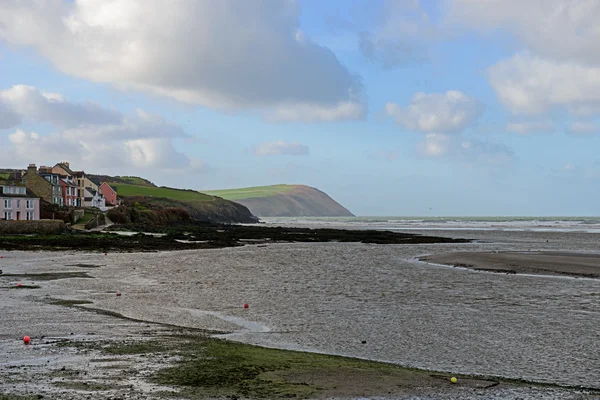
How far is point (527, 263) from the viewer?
44094 millimetres

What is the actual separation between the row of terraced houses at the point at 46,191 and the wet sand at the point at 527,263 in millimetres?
55697

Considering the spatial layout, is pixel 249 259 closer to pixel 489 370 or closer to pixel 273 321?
pixel 273 321

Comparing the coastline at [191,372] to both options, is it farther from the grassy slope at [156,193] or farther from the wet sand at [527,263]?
the grassy slope at [156,193]

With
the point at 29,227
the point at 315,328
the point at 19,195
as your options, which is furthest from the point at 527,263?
the point at 19,195

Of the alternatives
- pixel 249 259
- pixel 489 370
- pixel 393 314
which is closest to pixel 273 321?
pixel 393 314

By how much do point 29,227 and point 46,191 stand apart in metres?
37.1

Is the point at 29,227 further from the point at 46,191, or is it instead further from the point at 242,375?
the point at 242,375

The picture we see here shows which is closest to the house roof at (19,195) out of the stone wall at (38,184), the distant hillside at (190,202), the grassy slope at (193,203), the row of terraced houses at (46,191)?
the row of terraced houses at (46,191)

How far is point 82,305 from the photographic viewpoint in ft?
74.2

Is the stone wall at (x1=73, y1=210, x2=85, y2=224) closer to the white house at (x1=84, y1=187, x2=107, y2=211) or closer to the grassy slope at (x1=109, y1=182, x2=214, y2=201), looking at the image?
the white house at (x1=84, y1=187, x2=107, y2=211)

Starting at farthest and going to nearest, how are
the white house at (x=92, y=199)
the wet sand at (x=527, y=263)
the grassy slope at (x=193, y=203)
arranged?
the grassy slope at (x=193, y=203)
the white house at (x=92, y=199)
the wet sand at (x=527, y=263)

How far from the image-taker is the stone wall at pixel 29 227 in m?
65.4

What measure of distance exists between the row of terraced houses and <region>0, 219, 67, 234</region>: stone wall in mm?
13039

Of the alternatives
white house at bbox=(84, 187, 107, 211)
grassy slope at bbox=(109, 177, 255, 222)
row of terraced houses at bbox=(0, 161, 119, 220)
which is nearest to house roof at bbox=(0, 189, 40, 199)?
row of terraced houses at bbox=(0, 161, 119, 220)
